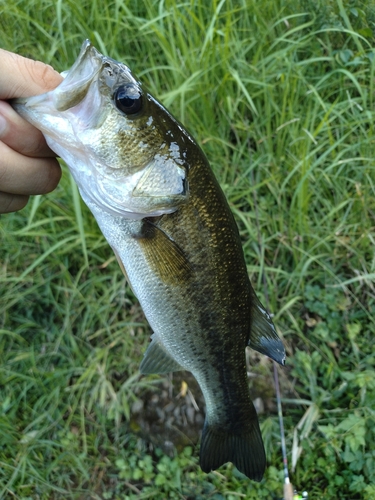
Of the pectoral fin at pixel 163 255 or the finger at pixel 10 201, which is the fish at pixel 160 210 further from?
the finger at pixel 10 201

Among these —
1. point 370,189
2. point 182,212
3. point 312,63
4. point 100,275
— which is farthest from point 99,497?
point 312,63

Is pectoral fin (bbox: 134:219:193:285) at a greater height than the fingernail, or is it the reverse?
the fingernail

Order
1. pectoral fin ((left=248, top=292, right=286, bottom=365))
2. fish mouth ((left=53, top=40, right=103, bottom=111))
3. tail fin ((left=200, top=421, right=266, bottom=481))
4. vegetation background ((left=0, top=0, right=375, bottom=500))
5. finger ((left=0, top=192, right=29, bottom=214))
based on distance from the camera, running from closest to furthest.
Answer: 1. fish mouth ((left=53, top=40, right=103, bottom=111))
2. finger ((left=0, top=192, right=29, bottom=214))
3. pectoral fin ((left=248, top=292, right=286, bottom=365))
4. tail fin ((left=200, top=421, right=266, bottom=481))
5. vegetation background ((left=0, top=0, right=375, bottom=500))

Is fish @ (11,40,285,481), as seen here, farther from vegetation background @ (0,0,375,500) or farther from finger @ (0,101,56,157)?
vegetation background @ (0,0,375,500)

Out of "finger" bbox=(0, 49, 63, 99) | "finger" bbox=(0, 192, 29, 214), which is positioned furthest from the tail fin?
"finger" bbox=(0, 49, 63, 99)

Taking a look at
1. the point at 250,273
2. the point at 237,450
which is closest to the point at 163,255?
the point at 237,450

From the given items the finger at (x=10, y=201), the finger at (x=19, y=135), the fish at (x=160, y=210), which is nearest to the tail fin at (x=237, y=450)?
the fish at (x=160, y=210)

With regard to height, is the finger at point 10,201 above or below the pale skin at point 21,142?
below
